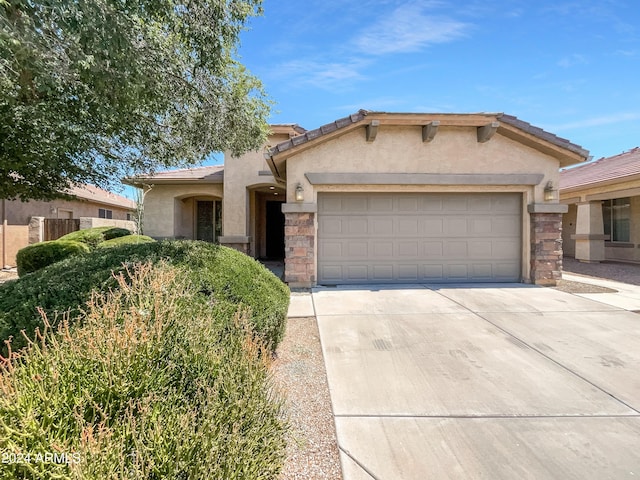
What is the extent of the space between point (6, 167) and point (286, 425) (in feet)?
23.3

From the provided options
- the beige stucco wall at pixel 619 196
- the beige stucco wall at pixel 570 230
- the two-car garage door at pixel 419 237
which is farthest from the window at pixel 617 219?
the two-car garage door at pixel 419 237

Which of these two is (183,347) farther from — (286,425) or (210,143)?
(210,143)

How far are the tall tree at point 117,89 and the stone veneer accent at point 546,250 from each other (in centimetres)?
761

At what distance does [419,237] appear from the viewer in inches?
345

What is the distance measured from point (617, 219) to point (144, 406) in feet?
62.3

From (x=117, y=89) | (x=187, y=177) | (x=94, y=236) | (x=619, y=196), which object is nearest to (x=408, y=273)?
(x=117, y=89)

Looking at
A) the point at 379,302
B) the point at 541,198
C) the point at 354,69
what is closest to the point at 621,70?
the point at 541,198

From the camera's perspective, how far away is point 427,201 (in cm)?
878

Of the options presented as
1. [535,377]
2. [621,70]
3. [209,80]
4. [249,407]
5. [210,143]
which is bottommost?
[535,377]

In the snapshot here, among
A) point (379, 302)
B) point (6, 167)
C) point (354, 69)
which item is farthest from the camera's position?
point (354, 69)

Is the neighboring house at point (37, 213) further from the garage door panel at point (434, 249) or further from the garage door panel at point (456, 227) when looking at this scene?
the garage door panel at point (456, 227)

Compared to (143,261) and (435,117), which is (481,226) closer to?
(435,117)

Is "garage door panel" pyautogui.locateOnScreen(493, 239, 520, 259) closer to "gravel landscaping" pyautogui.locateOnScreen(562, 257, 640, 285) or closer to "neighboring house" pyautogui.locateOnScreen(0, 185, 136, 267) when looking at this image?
"gravel landscaping" pyautogui.locateOnScreen(562, 257, 640, 285)

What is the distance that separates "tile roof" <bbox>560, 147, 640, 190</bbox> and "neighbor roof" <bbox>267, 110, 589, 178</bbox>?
529 centimetres
